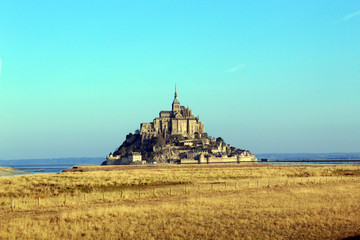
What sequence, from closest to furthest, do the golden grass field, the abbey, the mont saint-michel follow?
the golden grass field
the mont saint-michel
the abbey

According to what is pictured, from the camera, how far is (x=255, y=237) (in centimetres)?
1839

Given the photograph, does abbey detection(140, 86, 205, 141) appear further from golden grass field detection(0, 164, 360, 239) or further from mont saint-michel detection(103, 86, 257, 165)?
golden grass field detection(0, 164, 360, 239)

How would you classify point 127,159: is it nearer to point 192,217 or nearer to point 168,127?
point 168,127

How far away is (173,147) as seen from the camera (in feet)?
571

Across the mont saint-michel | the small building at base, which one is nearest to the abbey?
the mont saint-michel

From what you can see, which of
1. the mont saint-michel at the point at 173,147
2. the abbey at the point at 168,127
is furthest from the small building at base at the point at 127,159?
the abbey at the point at 168,127

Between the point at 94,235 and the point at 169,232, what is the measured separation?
3.53 meters

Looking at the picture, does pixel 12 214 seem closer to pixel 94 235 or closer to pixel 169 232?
pixel 94 235

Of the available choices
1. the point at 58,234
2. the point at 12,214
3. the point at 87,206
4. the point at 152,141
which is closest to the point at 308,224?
the point at 58,234

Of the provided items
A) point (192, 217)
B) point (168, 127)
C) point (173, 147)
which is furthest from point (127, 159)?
point (192, 217)

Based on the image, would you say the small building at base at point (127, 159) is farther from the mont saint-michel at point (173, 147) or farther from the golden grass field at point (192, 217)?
the golden grass field at point (192, 217)

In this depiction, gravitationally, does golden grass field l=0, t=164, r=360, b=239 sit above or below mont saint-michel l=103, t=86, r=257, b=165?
below

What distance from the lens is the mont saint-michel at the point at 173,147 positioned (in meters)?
160

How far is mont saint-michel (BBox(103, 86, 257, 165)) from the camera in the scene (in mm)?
160250
